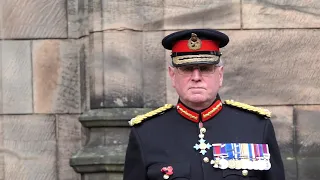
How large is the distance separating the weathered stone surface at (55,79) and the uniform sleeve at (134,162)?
75.6 inches

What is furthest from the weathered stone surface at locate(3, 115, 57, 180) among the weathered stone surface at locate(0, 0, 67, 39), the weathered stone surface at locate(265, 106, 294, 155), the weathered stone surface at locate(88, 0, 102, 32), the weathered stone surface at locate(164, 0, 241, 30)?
the weathered stone surface at locate(265, 106, 294, 155)

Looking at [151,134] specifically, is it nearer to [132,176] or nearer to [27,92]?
[132,176]

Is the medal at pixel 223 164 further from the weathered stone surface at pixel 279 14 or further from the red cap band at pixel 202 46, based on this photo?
the weathered stone surface at pixel 279 14

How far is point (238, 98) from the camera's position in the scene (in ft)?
14.2

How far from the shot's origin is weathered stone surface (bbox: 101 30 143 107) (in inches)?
165

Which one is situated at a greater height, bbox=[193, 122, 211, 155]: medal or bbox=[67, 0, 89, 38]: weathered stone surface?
bbox=[67, 0, 89, 38]: weathered stone surface

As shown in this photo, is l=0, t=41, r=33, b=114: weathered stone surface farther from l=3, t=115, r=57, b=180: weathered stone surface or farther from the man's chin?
the man's chin

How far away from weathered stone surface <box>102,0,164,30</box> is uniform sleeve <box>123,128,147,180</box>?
1.56 meters

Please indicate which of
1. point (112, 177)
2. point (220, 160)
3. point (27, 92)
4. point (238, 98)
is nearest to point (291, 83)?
point (238, 98)

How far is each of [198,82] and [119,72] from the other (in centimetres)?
170

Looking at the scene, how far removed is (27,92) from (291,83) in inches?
85.0

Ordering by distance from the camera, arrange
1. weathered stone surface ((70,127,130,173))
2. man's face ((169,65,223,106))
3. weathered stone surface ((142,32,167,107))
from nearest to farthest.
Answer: man's face ((169,65,223,106))
weathered stone surface ((70,127,130,173))
weathered stone surface ((142,32,167,107))

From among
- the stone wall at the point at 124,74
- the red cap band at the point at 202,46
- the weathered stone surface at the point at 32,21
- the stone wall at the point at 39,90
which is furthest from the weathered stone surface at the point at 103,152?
the red cap band at the point at 202,46

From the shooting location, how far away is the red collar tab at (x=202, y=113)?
8.87 feet
